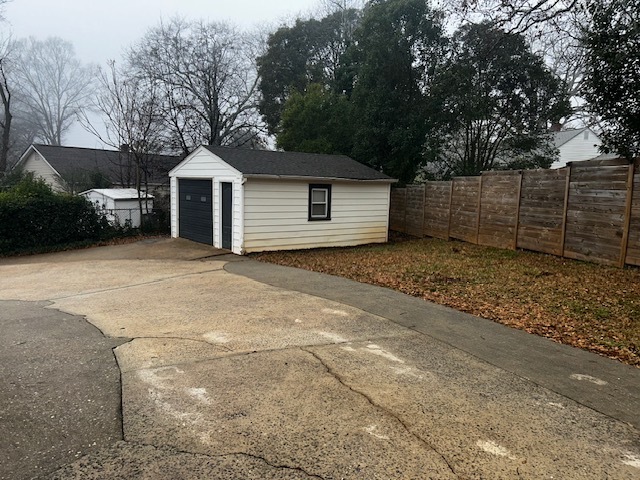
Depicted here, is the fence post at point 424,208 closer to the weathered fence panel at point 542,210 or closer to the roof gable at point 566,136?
the weathered fence panel at point 542,210

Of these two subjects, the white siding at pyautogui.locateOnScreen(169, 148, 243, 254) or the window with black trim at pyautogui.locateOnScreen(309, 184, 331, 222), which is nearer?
the white siding at pyautogui.locateOnScreen(169, 148, 243, 254)

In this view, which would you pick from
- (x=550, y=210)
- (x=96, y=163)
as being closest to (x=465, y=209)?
(x=550, y=210)

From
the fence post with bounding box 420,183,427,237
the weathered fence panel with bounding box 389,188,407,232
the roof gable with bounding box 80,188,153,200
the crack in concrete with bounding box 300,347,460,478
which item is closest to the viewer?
the crack in concrete with bounding box 300,347,460,478

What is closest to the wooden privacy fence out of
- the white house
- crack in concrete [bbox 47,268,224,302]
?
the white house

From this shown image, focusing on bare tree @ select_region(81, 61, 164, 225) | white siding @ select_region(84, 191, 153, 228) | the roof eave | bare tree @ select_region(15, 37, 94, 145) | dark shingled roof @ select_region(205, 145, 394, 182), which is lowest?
white siding @ select_region(84, 191, 153, 228)

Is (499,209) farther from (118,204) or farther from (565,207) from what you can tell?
(118,204)

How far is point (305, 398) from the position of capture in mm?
3541

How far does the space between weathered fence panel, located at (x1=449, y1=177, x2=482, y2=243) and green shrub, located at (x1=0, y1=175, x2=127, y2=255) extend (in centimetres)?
1196

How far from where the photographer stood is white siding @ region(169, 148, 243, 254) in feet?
39.8

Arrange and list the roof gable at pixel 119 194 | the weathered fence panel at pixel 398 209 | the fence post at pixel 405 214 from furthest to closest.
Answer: the weathered fence panel at pixel 398 209 < the fence post at pixel 405 214 < the roof gable at pixel 119 194

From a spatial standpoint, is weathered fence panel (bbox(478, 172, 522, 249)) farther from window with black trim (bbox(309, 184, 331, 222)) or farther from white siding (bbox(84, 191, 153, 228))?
white siding (bbox(84, 191, 153, 228))

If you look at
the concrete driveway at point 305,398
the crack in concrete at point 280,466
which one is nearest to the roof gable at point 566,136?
the concrete driveway at point 305,398

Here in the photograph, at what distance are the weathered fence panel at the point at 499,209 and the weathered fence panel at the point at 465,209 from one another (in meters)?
0.27

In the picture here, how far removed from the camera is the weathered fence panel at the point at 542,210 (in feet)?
33.1
